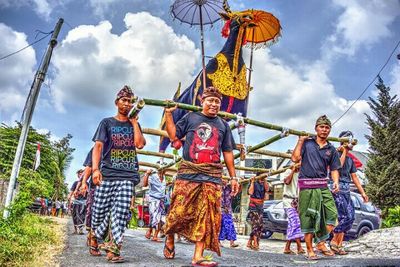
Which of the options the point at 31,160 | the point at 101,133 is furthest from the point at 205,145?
the point at 31,160

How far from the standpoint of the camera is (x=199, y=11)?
8281 mm

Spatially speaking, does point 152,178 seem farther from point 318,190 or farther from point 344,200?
point 318,190

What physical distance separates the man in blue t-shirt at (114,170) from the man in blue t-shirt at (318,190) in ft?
7.49

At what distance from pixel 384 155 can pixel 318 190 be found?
19903mm

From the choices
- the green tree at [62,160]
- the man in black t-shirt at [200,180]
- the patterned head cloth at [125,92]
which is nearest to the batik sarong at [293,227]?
the man in black t-shirt at [200,180]

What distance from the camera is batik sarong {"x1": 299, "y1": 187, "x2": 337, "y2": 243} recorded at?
535cm

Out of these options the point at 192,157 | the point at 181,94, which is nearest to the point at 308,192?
the point at 192,157

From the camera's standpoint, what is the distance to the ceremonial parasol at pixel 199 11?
27.0 feet

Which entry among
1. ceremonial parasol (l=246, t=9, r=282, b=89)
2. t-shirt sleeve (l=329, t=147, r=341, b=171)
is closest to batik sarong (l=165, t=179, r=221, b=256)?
t-shirt sleeve (l=329, t=147, r=341, b=171)

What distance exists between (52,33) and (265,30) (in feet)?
16.1

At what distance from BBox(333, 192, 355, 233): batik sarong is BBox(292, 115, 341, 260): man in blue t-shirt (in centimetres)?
114

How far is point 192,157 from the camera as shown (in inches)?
165

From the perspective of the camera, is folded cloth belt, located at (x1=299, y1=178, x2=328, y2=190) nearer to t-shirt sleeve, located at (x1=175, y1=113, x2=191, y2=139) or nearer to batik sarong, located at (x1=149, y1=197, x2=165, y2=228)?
t-shirt sleeve, located at (x1=175, y1=113, x2=191, y2=139)

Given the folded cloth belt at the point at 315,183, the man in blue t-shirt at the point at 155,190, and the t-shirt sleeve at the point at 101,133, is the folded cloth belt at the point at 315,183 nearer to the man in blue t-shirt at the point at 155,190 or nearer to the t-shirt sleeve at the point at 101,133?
the t-shirt sleeve at the point at 101,133
